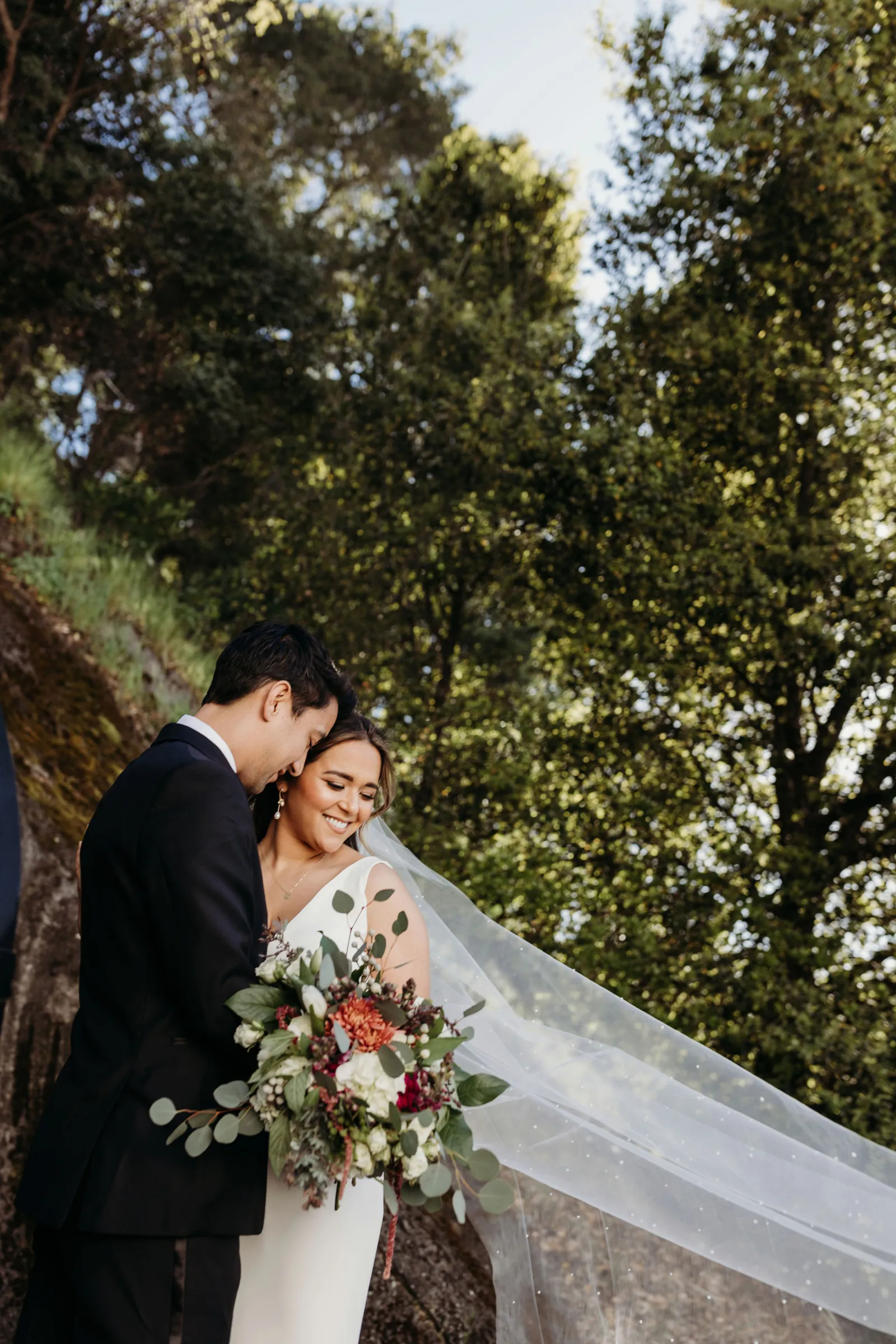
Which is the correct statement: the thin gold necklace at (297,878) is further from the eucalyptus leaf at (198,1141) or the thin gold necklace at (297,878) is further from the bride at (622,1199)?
the eucalyptus leaf at (198,1141)

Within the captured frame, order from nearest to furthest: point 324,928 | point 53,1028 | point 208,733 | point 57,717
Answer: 1. point 208,733
2. point 324,928
3. point 53,1028
4. point 57,717

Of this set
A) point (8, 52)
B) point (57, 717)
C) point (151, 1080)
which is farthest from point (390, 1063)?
point (8, 52)

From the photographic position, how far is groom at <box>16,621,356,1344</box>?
79.7 inches

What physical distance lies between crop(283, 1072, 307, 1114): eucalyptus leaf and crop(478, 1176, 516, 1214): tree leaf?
0.37m

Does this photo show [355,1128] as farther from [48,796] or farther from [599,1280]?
[48,796]

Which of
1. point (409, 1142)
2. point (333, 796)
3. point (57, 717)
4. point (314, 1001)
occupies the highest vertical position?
point (333, 796)

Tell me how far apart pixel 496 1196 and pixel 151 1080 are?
2.23 ft

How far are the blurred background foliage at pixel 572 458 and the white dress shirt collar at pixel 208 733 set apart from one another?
19.5ft

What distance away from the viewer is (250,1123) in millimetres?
2020

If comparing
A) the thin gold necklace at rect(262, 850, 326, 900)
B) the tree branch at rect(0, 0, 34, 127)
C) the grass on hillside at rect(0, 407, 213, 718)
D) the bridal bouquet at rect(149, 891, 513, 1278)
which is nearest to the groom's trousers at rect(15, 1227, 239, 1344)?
the bridal bouquet at rect(149, 891, 513, 1278)

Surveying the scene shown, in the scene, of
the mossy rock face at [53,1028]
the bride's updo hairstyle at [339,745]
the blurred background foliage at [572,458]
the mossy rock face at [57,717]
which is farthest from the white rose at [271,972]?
the blurred background foliage at [572,458]

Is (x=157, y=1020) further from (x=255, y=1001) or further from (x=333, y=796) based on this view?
(x=333, y=796)

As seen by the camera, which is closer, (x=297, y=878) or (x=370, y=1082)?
(x=370, y=1082)

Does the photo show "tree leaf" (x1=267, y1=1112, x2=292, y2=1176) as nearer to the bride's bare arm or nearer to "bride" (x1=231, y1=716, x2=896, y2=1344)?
the bride's bare arm
